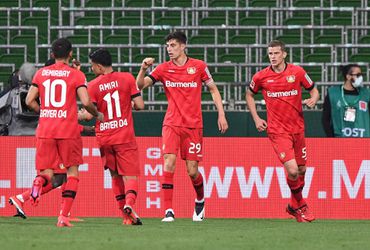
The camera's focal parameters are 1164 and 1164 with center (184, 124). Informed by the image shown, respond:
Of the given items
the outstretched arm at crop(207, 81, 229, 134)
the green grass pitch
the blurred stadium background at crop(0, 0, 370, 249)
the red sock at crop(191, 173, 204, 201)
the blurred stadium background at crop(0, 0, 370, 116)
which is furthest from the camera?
the blurred stadium background at crop(0, 0, 370, 116)

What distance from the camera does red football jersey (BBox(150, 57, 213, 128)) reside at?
1433 centimetres

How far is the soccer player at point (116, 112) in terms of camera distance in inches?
519

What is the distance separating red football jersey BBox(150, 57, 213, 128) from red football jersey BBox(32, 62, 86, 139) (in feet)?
7.20

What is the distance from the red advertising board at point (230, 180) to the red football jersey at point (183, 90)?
6.73 ft

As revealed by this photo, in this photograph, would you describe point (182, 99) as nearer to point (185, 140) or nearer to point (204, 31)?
point (185, 140)

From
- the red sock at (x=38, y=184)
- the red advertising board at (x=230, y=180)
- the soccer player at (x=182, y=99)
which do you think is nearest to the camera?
the red sock at (x=38, y=184)

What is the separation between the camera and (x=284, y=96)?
47.8 ft

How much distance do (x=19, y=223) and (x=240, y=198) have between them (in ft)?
13.1

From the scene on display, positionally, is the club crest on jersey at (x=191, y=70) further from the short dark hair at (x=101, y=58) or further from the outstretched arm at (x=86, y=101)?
the outstretched arm at (x=86, y=101)

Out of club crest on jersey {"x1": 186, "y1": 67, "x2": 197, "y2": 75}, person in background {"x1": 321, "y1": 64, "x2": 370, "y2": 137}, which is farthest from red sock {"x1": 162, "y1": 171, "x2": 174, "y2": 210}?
person in background {"x1": 321, "y1": 64, "x2": 370, "y2": 137}

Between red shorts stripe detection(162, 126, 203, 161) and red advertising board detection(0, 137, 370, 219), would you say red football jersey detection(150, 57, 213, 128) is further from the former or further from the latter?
red advertising board detection(0, 137, 370, 219)

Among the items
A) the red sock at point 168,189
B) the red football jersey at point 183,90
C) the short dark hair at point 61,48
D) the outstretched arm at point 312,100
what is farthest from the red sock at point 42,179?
the outstretched arm at point 312,100

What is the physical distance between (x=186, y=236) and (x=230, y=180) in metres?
5.35

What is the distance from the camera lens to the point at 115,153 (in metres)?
13.4
